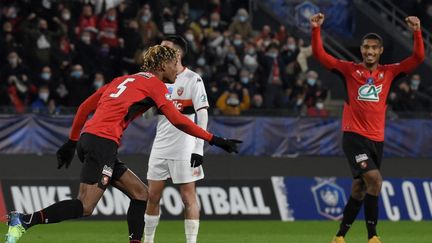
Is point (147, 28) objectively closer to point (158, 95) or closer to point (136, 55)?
point (136, 55)

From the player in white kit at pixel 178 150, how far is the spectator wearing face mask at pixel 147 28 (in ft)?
38.8

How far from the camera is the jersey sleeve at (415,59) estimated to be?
13.3 metres

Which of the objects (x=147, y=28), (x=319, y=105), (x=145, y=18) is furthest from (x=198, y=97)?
(x=145, y=18)

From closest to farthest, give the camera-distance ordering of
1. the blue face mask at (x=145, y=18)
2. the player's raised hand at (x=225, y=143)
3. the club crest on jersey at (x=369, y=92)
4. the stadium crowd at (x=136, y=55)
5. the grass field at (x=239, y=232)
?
the player's raised hand at (x=225, y=143)
the club crest on jersey at (x=369, y=92)
the grass field at (x=239, y=232)
the stadium crowd at (x=136, y=55)
the blue face mask at (x=145, y=18)

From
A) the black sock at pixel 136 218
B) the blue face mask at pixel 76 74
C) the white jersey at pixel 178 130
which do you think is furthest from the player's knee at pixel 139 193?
the blue face mask at pixel 76 74

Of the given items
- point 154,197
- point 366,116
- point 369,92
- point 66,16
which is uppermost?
point 369,92

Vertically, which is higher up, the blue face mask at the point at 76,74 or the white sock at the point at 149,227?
the white sock at the point at 149,227

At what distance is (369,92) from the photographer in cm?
1330

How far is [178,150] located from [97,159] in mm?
1847

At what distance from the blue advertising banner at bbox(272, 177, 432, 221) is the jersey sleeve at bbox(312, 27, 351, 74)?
5.86m

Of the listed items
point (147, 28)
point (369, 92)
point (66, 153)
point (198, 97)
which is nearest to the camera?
point (66, 153)

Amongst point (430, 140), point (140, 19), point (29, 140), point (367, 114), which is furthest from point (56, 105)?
point (367, 114)

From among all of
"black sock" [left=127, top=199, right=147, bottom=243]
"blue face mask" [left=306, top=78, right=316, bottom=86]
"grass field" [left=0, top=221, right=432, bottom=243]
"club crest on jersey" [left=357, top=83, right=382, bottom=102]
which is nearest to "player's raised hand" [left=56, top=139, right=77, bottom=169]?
"black sock" [left=127, top=199, right=147, bottom=243]

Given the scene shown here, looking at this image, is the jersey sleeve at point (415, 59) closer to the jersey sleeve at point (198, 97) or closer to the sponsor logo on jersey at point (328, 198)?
Answer: the jersey sleeve at point (198, 97)
